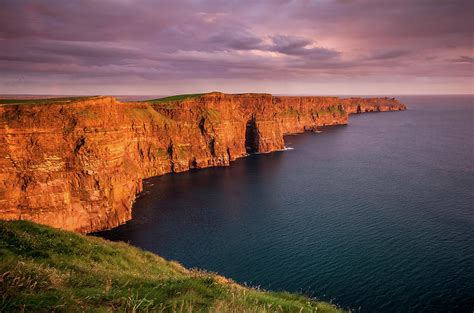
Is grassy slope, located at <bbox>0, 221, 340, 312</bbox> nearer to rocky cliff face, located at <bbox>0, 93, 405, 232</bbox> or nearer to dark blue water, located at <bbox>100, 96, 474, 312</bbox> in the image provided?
dark blue water, located at <bbox>100, 96, 474, 312</bbox>

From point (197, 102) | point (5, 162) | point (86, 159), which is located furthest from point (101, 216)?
point (197, 102)

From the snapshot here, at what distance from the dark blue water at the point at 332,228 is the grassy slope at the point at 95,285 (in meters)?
24.8

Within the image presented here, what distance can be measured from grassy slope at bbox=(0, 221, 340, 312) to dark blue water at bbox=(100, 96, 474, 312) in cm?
2479

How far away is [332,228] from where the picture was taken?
200 ft

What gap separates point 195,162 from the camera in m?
117

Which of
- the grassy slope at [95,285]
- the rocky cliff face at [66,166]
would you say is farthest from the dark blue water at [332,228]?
the grassy slope at [95,285]

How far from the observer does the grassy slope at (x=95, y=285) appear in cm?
751

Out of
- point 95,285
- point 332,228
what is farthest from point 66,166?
point 332,228

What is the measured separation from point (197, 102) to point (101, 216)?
7499 cm

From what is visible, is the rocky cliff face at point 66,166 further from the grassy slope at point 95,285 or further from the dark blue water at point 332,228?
the grassy slope at point 95,285

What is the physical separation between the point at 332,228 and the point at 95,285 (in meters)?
56.5

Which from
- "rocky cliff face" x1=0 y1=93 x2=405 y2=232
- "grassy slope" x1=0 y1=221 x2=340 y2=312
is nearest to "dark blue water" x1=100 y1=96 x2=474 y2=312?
"rocky cliff face" x1=0 y1=93 x2=405 y2=232

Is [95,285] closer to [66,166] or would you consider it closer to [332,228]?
[66,166]

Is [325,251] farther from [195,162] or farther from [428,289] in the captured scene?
[195,162]
